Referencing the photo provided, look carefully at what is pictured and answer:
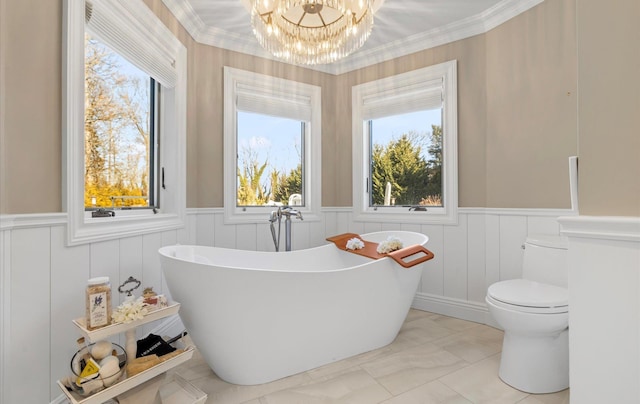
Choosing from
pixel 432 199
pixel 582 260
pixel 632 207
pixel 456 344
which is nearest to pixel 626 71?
pixel 632 207

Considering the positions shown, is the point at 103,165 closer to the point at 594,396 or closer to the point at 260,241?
the point at 260,241

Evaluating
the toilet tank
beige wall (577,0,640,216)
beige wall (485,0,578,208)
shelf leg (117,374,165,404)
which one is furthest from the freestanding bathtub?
beige wall (577,0,640,216)

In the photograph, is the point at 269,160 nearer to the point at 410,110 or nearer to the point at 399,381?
the point at 410,110

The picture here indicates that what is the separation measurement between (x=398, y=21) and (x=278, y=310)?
2400 mm

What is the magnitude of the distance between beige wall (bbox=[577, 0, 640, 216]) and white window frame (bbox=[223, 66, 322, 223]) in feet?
7.97

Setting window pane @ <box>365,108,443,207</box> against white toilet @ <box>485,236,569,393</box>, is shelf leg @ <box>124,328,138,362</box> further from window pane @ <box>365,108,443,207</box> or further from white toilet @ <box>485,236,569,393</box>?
window pane @ <box>365,108,443,207</box>

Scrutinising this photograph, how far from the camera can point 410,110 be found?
3.00 metres

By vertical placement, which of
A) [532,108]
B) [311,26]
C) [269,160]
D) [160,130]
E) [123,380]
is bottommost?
[123,380]

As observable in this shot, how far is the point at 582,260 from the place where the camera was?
3.18ft

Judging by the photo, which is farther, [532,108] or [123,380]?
[532,108]

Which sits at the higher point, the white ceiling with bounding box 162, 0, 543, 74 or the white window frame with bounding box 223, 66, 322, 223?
the white ceiling with bounding box 162, 0, 543, 74

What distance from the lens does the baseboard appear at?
2.57 metres

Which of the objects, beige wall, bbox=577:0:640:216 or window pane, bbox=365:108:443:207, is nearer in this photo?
beige wall, bbox=577:0:640:216

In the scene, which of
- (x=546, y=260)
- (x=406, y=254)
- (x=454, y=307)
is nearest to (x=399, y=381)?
(x=406, y=254)
